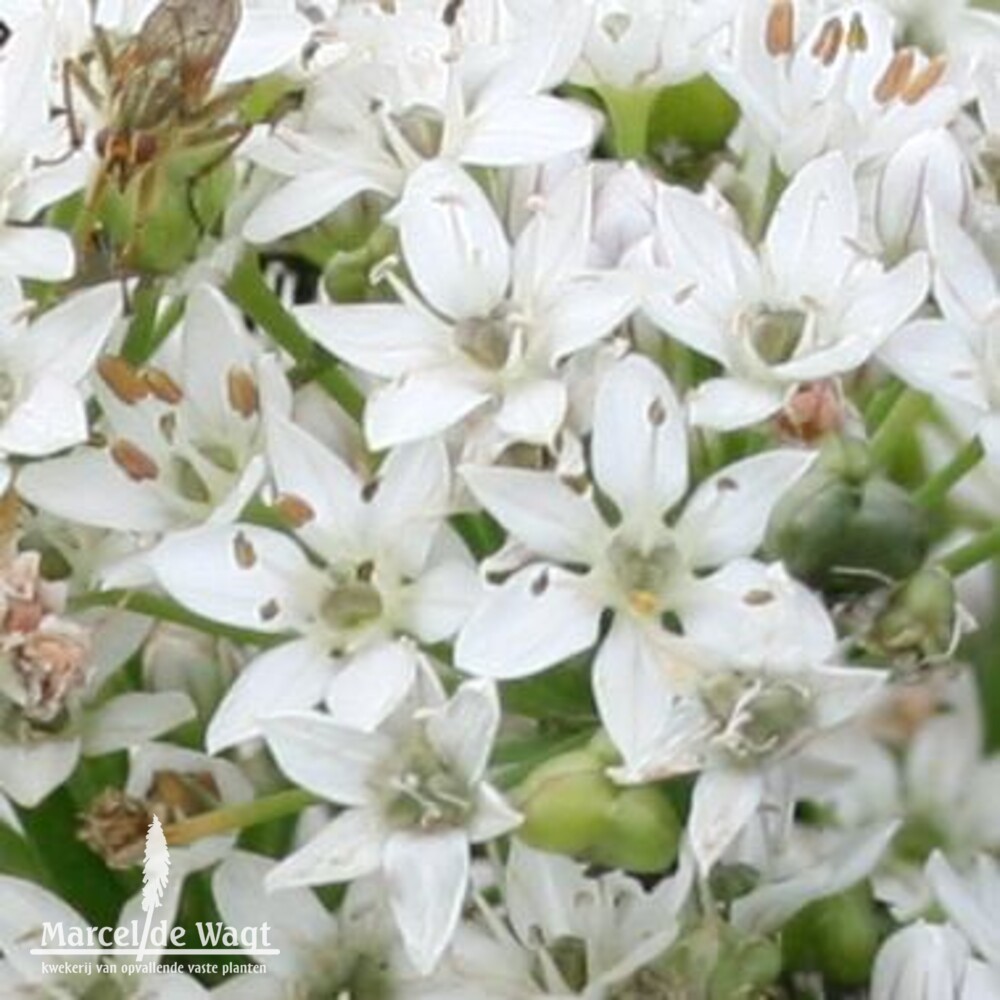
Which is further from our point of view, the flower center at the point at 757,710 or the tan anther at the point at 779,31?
the tan anther at the point at 779,31

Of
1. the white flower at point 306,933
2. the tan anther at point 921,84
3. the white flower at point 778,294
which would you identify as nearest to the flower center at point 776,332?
the white flower at point 778,294

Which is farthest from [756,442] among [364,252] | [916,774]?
[916,774]

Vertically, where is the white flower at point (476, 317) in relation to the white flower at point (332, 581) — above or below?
above

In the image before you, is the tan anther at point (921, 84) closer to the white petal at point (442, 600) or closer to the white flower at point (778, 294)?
the white flower at point (778, 294)

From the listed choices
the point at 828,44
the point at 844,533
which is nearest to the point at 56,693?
the point at 844,533

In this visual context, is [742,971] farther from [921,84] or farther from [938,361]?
[921,84]

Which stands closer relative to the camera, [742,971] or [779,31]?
[742,971]

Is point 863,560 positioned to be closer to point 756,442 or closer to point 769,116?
point 756,442
